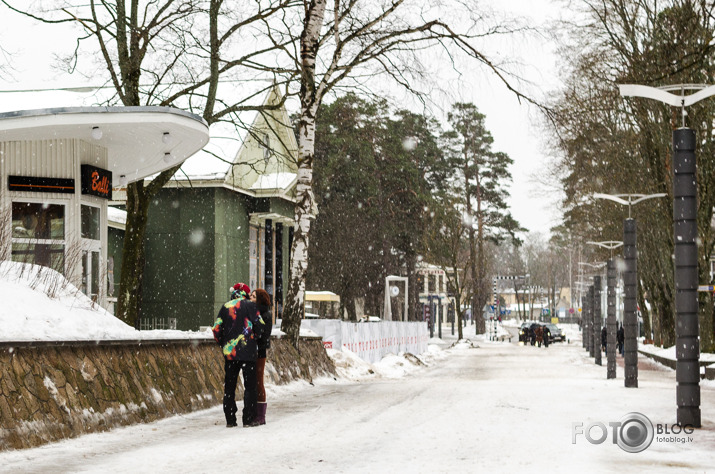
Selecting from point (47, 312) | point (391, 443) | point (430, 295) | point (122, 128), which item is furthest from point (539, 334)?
point (391, 443)

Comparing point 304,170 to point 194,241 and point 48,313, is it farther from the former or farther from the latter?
point 194,241

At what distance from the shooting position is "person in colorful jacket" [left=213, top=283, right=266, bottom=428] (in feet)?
38.2

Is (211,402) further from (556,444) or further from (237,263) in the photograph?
(237,263)

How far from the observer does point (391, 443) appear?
32.9 feet

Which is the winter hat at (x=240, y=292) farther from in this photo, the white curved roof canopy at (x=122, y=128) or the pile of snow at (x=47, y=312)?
the white curved roof canopy at (x=122, y=128)

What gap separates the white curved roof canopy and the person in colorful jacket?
229 inches

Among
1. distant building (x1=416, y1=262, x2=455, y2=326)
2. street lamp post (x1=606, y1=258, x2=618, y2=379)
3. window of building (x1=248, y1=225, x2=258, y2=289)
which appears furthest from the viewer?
distant building (x1=416, y1=262, x2=455, y2=326)

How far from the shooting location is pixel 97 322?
12977mm

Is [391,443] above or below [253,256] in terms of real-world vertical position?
below

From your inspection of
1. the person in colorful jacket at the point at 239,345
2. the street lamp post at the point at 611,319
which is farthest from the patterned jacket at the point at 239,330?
the street lamp post at the point at 611,319

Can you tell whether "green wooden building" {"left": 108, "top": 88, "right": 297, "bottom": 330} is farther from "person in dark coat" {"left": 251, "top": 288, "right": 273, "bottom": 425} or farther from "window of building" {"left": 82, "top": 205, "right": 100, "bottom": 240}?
"person in dark coat" {"left": 251, "top": 288, "right": 273, "bottom": 425}

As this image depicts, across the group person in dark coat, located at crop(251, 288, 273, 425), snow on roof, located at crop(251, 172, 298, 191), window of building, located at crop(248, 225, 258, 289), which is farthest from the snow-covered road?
window of building, located at crop(248, 225, 258, 289)

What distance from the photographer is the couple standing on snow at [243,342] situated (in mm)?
11648

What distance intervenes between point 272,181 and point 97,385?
2516 centimetres
